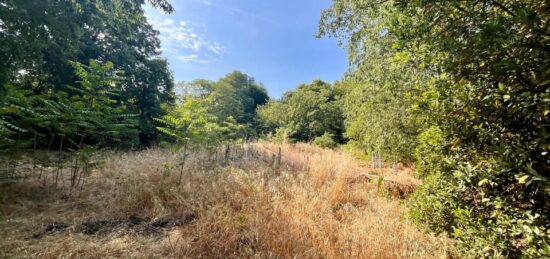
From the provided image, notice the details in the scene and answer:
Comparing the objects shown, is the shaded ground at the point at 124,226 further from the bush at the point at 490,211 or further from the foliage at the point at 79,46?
the bush at the point at 490,211

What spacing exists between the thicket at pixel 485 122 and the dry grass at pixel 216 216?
49cm

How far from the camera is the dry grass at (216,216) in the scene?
2.50 m

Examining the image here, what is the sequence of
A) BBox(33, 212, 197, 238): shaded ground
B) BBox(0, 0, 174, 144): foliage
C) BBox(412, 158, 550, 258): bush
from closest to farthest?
1. BBox(412, 158, 550, 258): bush
2. BBox(33, 212, 197, 238): shaded ground
3. BBox(0, 0, 174, 144): foliage

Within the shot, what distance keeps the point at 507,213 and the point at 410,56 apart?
1.70 metres

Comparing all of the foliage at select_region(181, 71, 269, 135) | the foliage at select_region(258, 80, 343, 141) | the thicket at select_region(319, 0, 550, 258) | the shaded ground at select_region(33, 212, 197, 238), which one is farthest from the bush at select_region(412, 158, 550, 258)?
the foliage at select_region(181, 71, 269, 135)

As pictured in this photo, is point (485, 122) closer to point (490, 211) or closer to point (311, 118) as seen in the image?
point (490, 211)

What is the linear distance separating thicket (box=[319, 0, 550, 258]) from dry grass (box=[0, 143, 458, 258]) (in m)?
0.49

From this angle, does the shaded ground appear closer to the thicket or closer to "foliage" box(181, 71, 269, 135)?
the thicket

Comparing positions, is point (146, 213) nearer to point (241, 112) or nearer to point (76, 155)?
point (76, 155)

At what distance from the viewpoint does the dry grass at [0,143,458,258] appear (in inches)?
98.3

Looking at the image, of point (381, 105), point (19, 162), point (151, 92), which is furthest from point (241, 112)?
point (19, 162)

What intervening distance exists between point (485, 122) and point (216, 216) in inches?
110

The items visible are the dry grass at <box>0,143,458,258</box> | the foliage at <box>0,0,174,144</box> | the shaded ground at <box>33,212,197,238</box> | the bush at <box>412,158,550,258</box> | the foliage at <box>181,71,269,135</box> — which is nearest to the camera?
the bush at <box>412,158,550,258</box>

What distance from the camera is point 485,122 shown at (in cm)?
227
